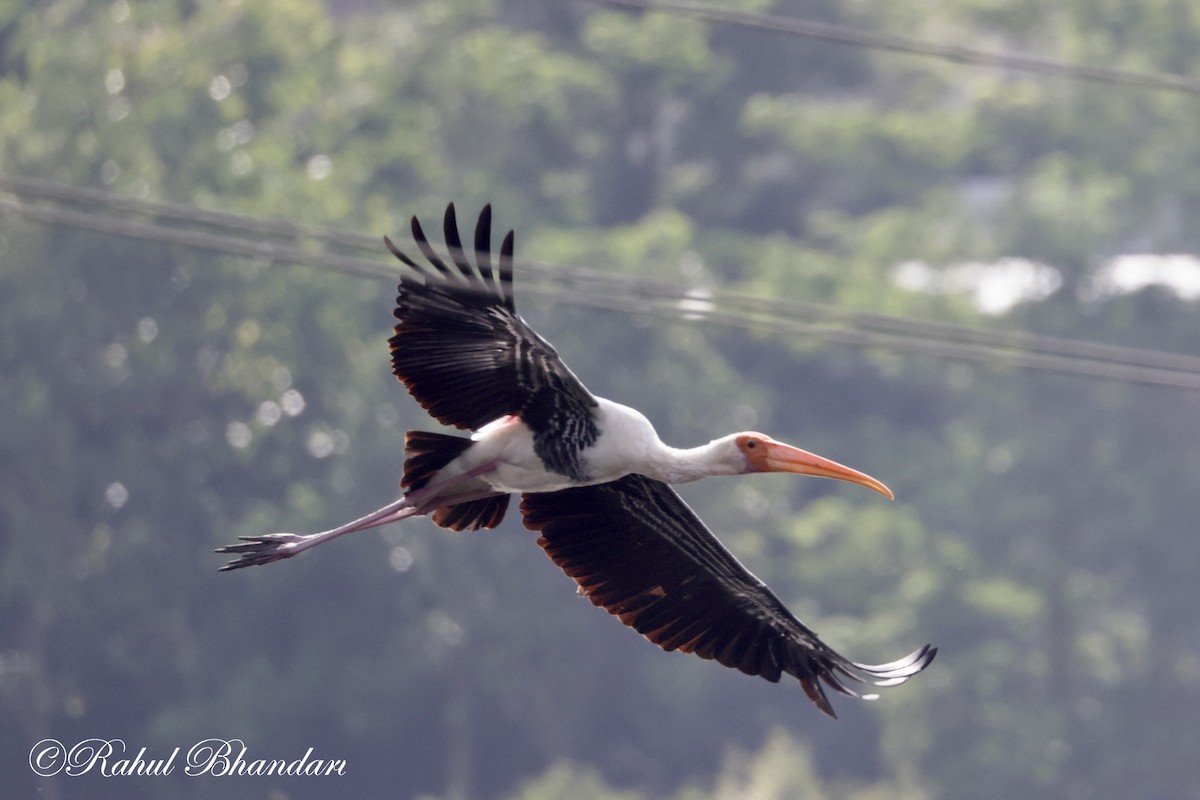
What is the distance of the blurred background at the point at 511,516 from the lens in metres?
30.3

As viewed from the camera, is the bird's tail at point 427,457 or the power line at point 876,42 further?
the power line at point 876,42

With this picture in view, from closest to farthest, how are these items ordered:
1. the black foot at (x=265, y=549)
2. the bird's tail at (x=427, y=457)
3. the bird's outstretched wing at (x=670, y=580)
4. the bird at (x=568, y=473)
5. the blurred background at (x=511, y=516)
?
the bird at (x=568, y=473) → the black foot at (x=265, y=549) → the bird's tail at (x=427, y=457) → the bird's outstretched wing at (x=670, y=580) → the blurred background at (x=511, y=516)

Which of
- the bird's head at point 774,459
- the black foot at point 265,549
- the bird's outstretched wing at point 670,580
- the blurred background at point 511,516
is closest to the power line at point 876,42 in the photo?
the bird's head at point 774,459

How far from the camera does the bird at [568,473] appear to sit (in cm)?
671

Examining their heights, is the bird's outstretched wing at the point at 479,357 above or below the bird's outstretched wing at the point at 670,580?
above

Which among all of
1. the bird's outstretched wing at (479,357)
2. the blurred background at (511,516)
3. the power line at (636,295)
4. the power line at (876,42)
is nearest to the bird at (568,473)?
the bird's outstretched wing at (479,357)

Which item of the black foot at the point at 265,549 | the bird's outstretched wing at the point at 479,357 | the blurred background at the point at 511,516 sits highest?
the bird's outstretched wing at the point at 479,357

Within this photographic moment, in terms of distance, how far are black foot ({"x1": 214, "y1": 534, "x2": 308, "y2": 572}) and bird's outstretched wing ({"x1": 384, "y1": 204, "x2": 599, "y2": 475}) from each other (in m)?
0.70

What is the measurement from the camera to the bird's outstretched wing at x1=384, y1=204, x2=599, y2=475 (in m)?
6.61

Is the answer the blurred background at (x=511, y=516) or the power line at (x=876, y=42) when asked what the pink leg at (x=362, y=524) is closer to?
the power line at (x=876, y=42)

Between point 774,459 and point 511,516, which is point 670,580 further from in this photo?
point 511,516

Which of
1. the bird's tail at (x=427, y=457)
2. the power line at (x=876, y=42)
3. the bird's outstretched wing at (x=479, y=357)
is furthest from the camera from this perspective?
the power line at (x=876, y=42)

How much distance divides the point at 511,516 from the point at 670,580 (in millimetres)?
21645

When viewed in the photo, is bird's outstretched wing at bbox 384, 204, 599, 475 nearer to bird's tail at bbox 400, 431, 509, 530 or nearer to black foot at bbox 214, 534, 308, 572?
bird's tail at bbox 400, 431, 509, 530
